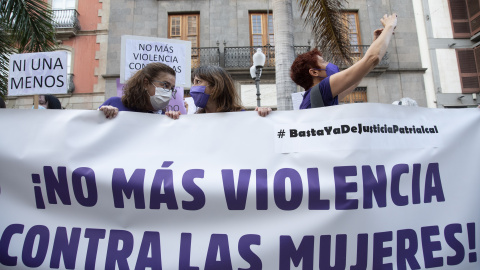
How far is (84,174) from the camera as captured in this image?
194cm

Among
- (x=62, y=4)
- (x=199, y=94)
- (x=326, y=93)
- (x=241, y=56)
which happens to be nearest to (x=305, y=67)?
(x=326, y=93)

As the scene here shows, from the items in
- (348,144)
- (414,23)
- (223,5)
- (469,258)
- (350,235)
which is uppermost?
(223,5)

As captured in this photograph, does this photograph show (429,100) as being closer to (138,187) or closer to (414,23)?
(414,23)

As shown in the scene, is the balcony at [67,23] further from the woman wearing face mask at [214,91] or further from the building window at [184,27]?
the woman wearing face mask at [214,91]

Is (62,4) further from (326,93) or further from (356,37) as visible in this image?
(326,93)

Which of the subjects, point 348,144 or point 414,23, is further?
point 414,23

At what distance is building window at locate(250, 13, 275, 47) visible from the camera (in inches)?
556

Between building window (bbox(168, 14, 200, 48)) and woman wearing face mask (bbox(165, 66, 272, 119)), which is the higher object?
building window (bbox(168, 14, 200, 48))

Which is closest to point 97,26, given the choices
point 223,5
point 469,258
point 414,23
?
point 223,5

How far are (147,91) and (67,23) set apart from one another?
14.0 m

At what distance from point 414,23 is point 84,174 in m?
15.5

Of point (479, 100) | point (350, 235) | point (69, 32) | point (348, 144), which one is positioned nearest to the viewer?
point (350, 235)

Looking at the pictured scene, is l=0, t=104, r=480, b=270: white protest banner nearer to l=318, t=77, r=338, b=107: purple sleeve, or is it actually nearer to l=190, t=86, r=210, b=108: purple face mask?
l=318, t=77, r=338, b=107: purple sleeve

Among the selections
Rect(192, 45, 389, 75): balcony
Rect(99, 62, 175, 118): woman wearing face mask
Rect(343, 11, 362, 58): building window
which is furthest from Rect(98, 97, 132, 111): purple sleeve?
Rect(343, 11, 362, 58): building window
